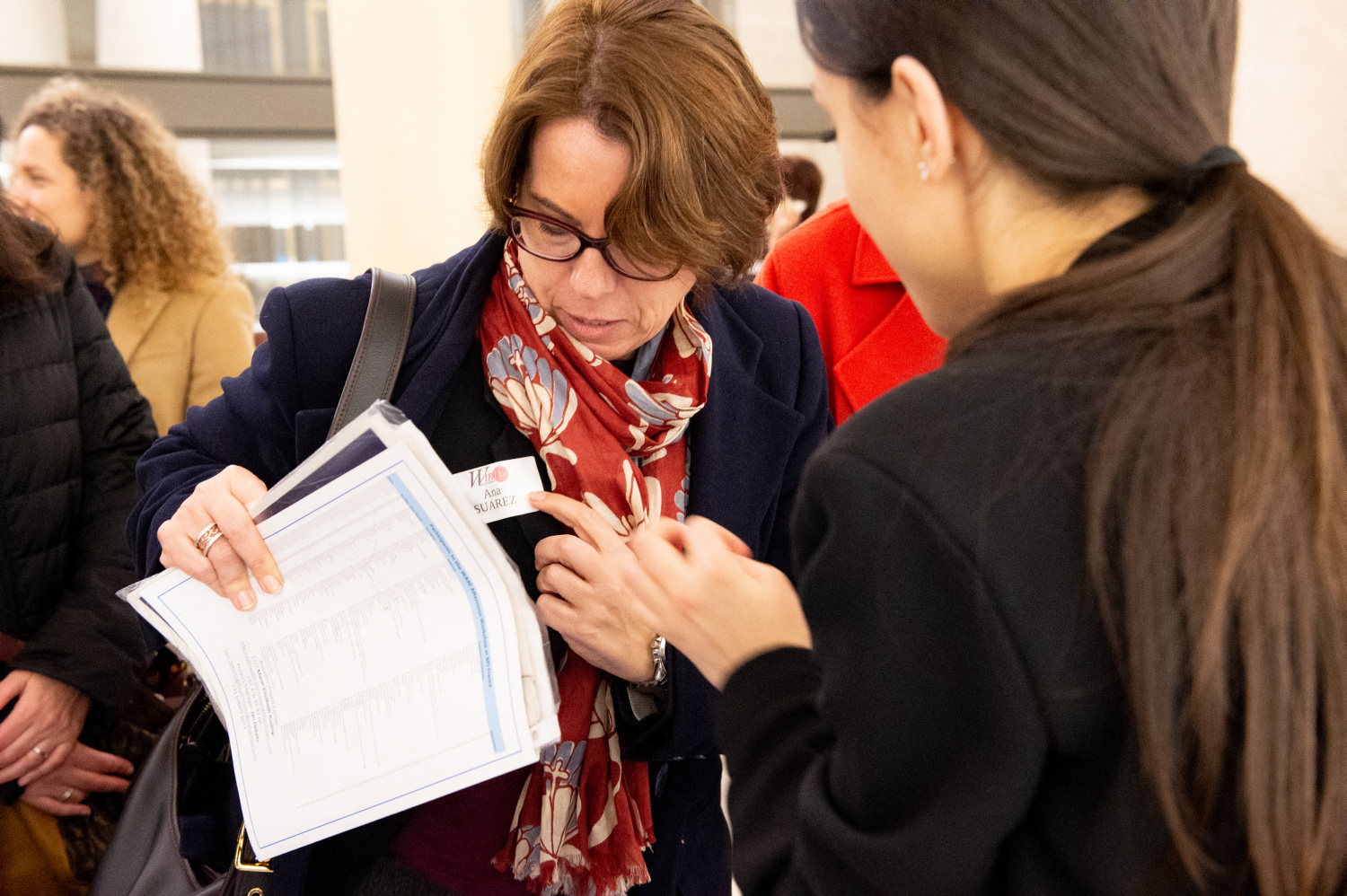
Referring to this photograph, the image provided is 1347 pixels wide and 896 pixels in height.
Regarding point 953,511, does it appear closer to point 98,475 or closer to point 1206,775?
point 1206,775

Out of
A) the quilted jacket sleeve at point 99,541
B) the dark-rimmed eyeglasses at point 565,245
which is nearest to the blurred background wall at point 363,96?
the dark-rimmed eyeglasses at point 565,245

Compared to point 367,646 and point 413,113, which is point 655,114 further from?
point 413,113

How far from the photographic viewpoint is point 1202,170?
69cm

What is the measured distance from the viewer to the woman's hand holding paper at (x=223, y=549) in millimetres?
1123

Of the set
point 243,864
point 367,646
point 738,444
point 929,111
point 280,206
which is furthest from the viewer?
point 280,206

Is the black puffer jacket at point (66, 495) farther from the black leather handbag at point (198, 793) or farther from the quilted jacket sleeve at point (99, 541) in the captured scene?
the black leather handbag at point (198, 793)

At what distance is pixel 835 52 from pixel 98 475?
1535mm

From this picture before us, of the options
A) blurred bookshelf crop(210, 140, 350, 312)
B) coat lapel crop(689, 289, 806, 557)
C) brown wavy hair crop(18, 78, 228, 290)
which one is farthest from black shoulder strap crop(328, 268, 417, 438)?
blurred bookshelf crop(210, 140, 350, 312)

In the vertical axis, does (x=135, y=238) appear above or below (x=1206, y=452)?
below

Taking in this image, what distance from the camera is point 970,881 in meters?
0.68

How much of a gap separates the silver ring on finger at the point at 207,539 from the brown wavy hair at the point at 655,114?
0.57 meters

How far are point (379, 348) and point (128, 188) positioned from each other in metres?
2.13

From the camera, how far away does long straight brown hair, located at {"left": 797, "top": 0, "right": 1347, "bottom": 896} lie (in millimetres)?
634

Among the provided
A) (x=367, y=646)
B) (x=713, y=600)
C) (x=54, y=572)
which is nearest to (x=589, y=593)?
(x=367, y=646)
